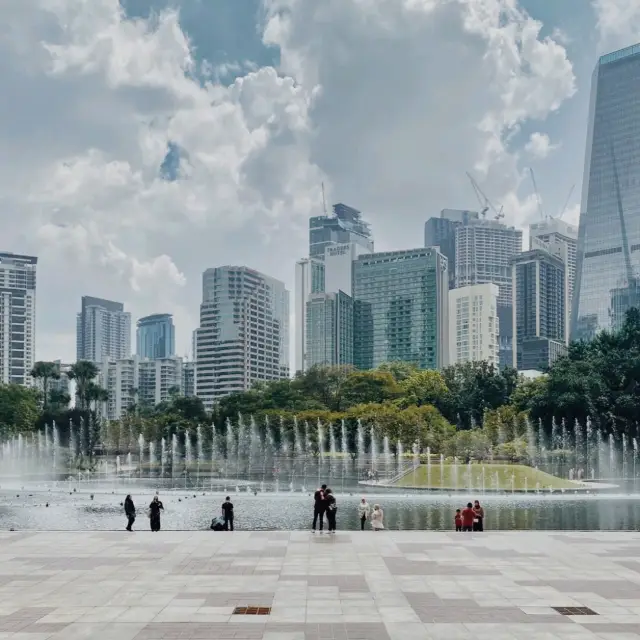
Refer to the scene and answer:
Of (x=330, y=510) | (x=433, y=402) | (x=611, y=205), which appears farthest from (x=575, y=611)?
(x=611, y=205)

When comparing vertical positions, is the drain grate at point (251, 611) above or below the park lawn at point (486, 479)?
above

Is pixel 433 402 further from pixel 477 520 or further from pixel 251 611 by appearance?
pixel 251 611

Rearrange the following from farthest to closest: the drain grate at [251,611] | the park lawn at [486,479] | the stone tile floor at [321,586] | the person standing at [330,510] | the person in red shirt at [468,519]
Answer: the park lawn at [486,479], the person in red shirt at [468,519], the person standing at [330,510], the drain grate at [251,611], the stone tile floor at [321,586]

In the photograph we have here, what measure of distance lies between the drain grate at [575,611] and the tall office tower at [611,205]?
169357 millimetres

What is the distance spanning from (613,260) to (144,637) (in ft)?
579

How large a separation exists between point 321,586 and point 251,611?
270 centimetres

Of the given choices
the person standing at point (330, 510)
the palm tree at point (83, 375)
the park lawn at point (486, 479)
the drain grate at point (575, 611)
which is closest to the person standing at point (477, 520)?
the person standing at point (330, 510)

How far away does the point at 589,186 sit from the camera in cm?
18038

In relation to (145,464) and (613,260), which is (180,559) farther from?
(613,260)

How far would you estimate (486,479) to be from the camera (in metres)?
63.1

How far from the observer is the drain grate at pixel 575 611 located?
1511cm

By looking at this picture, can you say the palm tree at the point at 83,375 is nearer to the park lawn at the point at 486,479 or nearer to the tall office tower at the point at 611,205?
the park lawn at the point at 486,479

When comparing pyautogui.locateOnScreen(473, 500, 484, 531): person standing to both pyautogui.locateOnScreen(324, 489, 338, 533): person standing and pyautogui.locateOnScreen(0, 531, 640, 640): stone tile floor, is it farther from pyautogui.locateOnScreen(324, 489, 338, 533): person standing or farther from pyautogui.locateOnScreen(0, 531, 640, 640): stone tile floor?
pyautogui.locateOnScreen(324, 489, 338, 533): person standing

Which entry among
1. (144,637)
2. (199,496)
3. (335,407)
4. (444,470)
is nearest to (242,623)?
(144,637)
